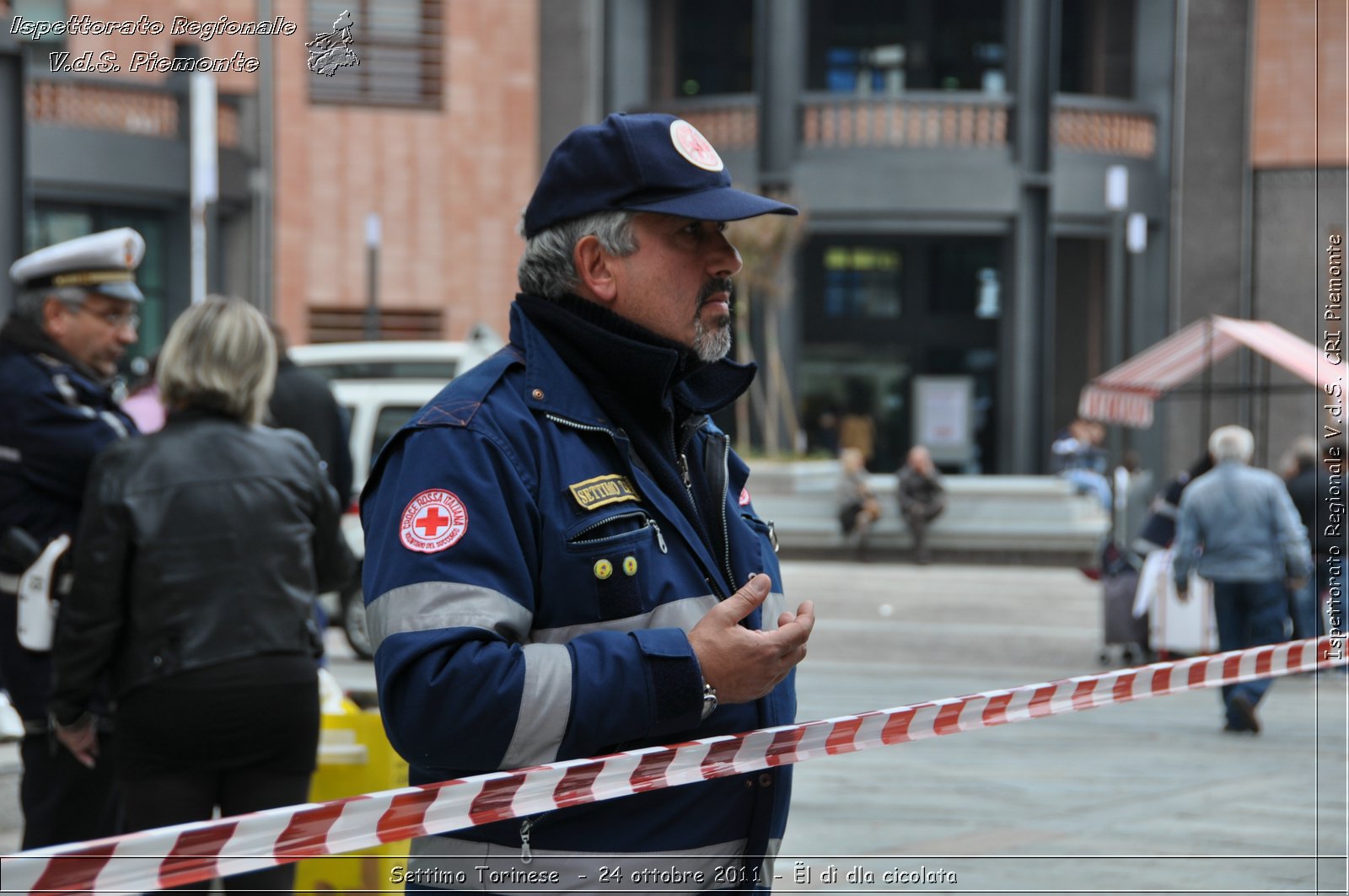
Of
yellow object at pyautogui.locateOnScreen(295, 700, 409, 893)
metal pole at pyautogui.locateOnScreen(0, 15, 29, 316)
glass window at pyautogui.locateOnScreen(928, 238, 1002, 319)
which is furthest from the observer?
glass window at pyautogui.locateOnScreen(928, 238, 1002, 319)

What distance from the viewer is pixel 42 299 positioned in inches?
176

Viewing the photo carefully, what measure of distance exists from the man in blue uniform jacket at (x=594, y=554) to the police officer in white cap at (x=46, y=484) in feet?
7.04

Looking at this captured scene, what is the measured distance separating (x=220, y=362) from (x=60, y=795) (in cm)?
122

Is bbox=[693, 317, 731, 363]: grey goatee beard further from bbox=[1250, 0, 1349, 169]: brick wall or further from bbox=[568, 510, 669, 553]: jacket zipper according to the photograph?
bbox=[1250, 0, 1349, 169]: brick wall

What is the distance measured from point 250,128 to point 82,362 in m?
24.4

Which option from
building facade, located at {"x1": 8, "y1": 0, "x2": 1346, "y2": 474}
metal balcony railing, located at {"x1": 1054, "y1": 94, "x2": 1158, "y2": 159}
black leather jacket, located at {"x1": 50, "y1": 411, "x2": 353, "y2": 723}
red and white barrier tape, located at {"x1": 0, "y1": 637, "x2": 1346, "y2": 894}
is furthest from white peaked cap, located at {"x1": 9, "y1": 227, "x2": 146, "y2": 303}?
metal balcony railing, located at {"x1": 1054, "y1": 94, "x2": 1158, "y2": 159}

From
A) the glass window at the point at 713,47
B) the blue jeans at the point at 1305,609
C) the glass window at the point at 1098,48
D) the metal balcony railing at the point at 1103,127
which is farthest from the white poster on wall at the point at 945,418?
the blue jeans at the point at 1305,609

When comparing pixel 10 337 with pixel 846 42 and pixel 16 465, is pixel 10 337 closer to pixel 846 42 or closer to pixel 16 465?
pixel 16 465

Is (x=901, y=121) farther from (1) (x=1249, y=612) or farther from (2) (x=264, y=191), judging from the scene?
(1) (x=1249, y=612)

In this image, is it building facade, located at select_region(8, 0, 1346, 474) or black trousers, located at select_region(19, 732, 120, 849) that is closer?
black trousers, located at select_region(19, 732, 120, 849)

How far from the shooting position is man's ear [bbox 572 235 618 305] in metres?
2.44

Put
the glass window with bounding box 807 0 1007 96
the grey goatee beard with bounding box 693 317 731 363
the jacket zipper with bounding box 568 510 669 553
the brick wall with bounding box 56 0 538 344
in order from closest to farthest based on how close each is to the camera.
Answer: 1. the jacket zipper with bounding box 568 510 669 553
2. the grey goatee beard with bounding box 693 317 731 363
3. the brick wall with bounding box 56 0 538 344
4. the glass window with bounding box 807 0 1007 96

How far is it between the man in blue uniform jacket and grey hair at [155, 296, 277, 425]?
168 centimetres

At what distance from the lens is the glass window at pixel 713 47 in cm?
3197
